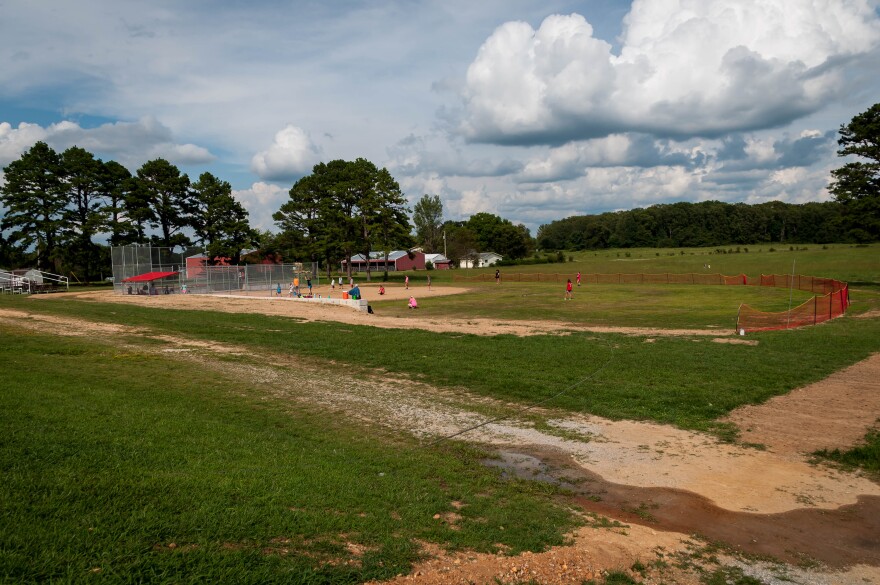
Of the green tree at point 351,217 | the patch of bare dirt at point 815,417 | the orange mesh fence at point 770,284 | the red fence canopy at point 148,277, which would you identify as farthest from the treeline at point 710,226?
the patch of bare dirt at point 815,417

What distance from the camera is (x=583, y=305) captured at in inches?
1642

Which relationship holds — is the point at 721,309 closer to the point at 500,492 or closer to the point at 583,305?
the point at 583,305

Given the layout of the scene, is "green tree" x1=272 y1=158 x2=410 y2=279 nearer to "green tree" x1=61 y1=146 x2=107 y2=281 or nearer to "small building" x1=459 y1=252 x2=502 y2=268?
"green tree" x1=61 y1=146 x2=107 y2=281

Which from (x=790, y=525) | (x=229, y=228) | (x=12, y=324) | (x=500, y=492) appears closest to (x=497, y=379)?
(x=500, y=492)

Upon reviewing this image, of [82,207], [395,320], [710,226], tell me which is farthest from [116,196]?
[710,226]

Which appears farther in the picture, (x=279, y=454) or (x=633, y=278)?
(x=633, y=278)

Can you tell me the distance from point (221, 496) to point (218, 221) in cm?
7301

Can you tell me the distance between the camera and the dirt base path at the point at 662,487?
6008mm

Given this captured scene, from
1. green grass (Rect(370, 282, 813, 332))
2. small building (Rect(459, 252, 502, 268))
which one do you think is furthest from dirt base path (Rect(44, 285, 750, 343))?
small building (Rect(459, 252, 502, 268))

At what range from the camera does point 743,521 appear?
23.9 ft

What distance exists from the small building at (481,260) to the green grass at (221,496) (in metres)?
124

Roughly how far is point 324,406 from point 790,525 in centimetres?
844

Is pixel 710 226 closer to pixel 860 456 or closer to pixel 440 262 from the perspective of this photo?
pixel 440 262

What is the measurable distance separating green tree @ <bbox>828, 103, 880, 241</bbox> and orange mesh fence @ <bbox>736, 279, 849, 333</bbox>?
18.8 meters
